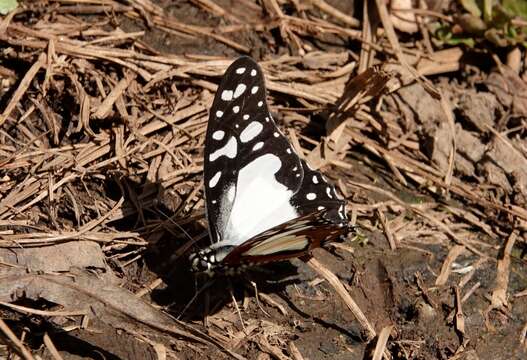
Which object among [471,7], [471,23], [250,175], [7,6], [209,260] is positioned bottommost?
[209,260]

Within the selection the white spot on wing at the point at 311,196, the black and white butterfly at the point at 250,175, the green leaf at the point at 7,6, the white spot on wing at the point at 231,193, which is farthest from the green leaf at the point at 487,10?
the green leaf at the point at 7,6

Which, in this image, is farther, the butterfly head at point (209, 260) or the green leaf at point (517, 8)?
the green leaf at point (517, 8)

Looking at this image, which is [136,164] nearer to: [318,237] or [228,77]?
[228,77]

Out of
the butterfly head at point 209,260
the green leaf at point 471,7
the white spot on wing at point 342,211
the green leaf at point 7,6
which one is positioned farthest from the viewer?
the green leaf at point 471,7

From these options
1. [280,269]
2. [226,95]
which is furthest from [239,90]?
[280,269]

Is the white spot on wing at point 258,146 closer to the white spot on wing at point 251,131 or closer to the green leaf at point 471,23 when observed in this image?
the white spot on wing at point 251,131

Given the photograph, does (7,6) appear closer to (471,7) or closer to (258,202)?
(258,202)

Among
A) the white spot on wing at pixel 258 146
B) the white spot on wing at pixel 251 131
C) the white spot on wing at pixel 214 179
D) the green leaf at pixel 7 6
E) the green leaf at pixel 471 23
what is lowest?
the white spot on wing at pixel 214 179

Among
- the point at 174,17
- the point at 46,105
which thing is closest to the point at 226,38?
the point at 174,17

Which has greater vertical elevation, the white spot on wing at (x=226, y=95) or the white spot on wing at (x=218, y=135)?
the white spot on wing at (x=226, y=95)
